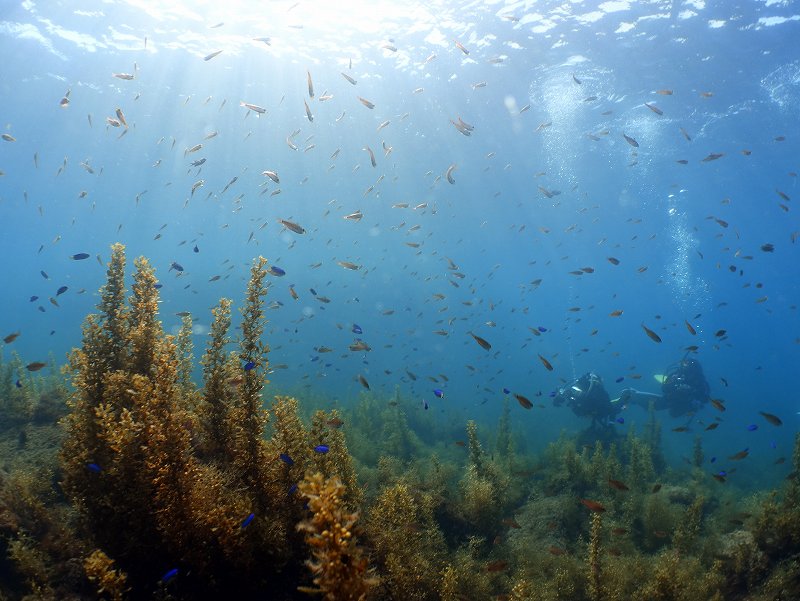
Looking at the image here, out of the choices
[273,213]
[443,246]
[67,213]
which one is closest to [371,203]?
[273,213]

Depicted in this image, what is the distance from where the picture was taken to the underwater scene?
4.54 m

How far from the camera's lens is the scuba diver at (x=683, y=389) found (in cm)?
1820

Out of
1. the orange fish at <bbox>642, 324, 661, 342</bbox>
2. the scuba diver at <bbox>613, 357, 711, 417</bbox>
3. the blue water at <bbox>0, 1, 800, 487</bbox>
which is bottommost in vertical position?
the scuba diver at <bbox>613, 357, 711, 417</bbox>

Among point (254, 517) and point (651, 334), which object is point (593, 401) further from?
point (254, 517)

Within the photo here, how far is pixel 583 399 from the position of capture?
16.4 meters

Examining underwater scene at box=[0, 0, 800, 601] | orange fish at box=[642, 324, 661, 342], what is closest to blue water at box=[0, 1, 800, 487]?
underwater scene at box=[0, 0, 800, 601]

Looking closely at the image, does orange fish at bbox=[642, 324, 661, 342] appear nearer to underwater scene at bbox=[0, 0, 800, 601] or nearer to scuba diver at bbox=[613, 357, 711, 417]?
underwater scene at bbox=[0, 0, 800, 601]

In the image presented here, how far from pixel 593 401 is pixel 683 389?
206 inches

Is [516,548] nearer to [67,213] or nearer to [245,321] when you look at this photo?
[245,321]

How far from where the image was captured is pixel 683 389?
1816 centimetres

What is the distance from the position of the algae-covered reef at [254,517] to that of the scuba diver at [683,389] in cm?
974

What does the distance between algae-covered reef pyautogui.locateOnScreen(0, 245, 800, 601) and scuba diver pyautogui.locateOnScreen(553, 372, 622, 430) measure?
6.67 meters

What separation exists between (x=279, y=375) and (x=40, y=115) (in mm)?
25865

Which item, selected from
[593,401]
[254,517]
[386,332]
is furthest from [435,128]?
[254,517]
